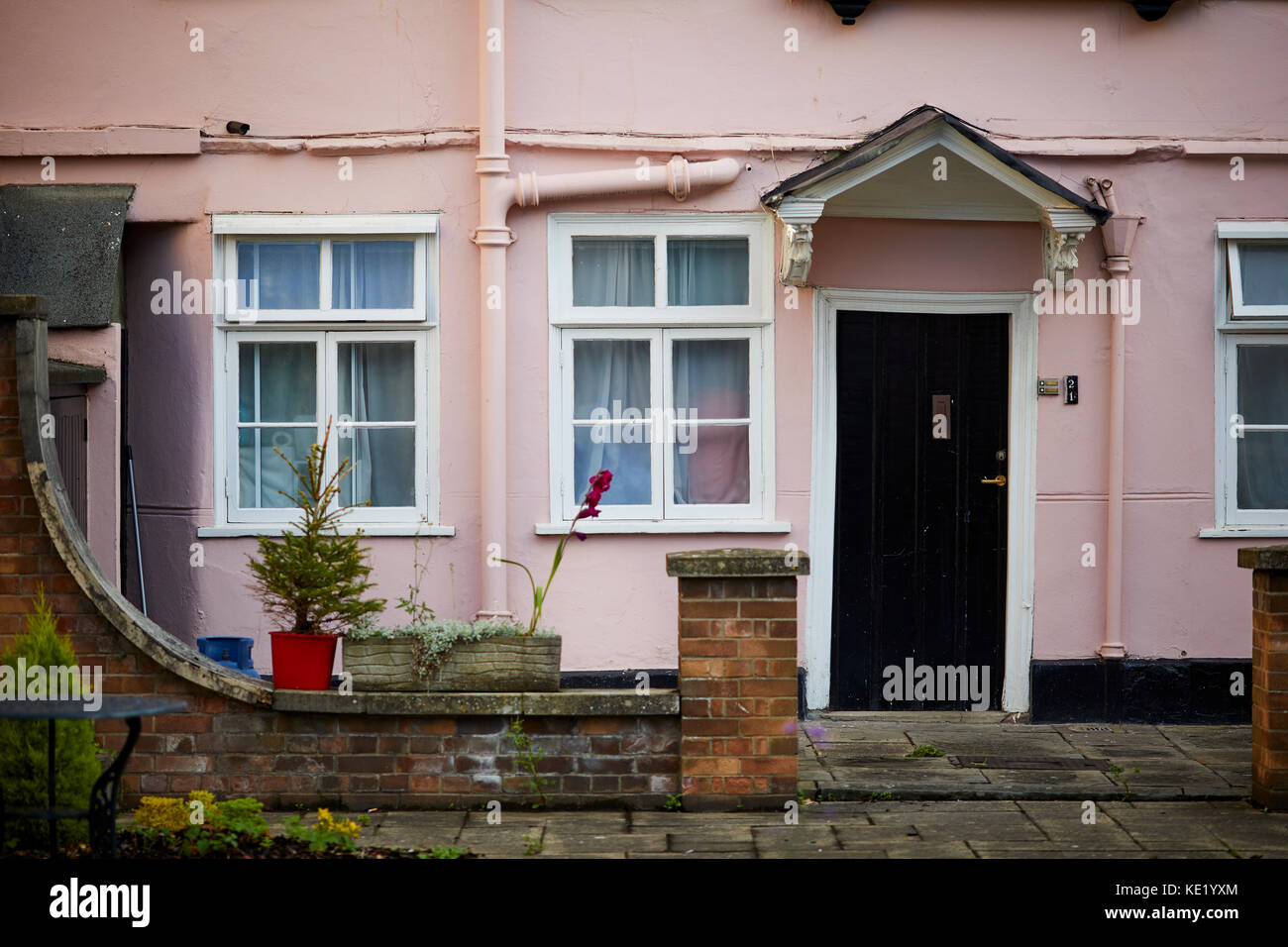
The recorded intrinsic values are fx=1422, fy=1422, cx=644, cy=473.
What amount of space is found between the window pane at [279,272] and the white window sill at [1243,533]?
5614mm

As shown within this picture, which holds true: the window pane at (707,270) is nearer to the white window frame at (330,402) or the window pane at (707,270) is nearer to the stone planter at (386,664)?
the white window frame at (330,402)

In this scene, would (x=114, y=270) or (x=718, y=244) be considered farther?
(x=718, y=244)

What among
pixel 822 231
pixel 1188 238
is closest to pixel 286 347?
pixel 822 231

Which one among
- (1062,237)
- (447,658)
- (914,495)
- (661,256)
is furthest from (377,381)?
(1062,237)

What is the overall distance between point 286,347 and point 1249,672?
619 centimetres

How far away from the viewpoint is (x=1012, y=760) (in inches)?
298

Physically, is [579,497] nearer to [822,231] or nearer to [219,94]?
[822,231]

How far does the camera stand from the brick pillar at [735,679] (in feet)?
20.7

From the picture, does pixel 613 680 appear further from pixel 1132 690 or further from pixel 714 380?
pixel 1132 690

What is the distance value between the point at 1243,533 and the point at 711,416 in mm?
3326

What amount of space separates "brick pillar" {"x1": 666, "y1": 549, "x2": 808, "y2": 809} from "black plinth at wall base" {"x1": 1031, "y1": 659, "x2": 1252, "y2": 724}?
9.59 feet

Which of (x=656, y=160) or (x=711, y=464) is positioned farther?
(x=711, y=464)

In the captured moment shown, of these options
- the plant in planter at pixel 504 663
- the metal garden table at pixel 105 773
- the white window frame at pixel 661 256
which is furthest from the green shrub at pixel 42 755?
the white window frame at pixel 661 256

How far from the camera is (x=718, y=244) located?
28.5 ft
